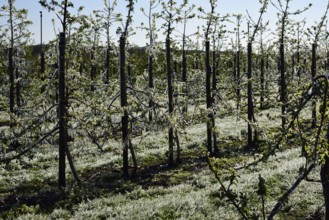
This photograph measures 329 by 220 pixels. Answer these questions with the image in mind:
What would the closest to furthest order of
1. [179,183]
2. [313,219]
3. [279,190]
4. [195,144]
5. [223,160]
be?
[223,160] → [313,219] → [279,190] → [179,183] → [195,144]

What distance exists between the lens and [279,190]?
623 inches

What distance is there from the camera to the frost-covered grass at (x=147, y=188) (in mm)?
13773

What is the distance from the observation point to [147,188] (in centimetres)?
1922

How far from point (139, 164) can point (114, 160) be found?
75.0 inches

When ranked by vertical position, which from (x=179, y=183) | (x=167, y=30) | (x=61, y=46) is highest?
(x=167, y=30)

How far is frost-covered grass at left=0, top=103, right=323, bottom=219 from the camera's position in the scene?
13773 mm

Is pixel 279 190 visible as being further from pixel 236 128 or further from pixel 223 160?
pixel 236 128

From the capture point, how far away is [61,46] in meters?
18.0

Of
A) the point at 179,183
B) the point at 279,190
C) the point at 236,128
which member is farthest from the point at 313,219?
the point at 236,128

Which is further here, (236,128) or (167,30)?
(236,128)

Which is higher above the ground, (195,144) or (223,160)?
(223,160)

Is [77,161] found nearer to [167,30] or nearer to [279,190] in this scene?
[167,30]

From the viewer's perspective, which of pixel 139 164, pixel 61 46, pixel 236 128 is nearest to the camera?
pixel 61 46

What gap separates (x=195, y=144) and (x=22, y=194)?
1617cm
